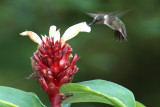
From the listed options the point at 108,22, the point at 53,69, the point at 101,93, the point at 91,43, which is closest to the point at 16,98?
the point at 53,69

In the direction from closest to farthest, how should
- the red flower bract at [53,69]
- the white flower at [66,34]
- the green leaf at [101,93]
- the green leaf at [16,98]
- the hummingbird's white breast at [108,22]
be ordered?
the green leaf at [101,93], the green leaf at [16,98], the red flower bract at [53,69], the white flower at [66,34], the hummingbird's white breast at [108,22]

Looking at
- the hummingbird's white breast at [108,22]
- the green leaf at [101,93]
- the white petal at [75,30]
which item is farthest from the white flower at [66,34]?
the hummingbird's white breast at [108,22]

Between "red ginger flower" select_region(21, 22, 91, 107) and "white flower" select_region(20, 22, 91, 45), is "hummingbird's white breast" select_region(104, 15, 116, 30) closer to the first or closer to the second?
"white flower" select_region(20, 22, 91, 45)

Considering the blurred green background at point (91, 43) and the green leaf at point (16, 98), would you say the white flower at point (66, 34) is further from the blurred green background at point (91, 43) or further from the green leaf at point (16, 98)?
the blurred green background at point (91, 43)

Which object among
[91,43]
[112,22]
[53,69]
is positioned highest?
[112,22]

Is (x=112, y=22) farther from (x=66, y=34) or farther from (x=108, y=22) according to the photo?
(x=66, y=34)

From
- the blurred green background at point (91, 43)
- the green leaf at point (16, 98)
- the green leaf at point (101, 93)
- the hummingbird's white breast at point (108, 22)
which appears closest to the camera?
the green leaf at point (101, 93)
